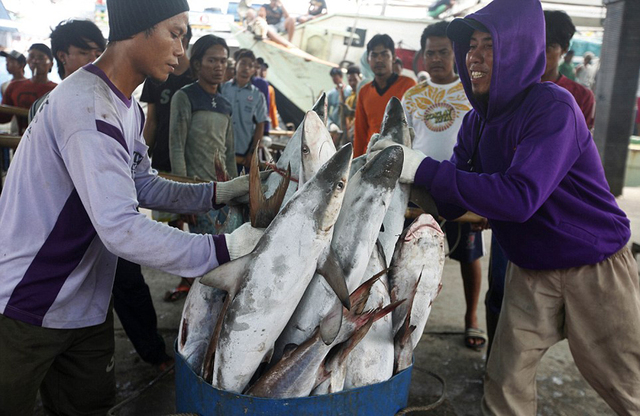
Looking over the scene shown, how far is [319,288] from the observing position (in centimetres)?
148

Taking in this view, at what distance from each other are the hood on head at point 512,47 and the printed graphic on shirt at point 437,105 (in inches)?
60.5

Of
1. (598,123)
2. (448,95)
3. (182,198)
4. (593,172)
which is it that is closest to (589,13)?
(598,123)

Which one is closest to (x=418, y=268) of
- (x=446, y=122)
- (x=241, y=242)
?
(x=241, y=242)

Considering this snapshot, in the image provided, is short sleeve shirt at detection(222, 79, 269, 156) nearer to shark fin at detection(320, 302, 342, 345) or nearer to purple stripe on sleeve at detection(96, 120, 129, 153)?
purple stripe on sleeve at detection(96, 120, 129, 153)

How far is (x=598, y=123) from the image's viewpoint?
26.9 feet

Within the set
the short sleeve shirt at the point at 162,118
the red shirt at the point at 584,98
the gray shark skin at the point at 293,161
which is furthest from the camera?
the short sleeve shirt at the point at 162,118

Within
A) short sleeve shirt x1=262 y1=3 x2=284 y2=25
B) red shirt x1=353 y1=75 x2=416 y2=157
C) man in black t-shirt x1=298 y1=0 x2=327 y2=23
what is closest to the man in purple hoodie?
red shirt x1=353 y1=75 x2=416 y2=157

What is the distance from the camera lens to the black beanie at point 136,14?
1.48 m

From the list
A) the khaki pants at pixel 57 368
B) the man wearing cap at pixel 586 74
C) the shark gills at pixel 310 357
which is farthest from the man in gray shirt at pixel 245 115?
the man wearing cap at pixel 586 74

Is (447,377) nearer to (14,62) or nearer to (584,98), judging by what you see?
(584,98)

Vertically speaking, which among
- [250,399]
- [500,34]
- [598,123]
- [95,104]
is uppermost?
[500,34]

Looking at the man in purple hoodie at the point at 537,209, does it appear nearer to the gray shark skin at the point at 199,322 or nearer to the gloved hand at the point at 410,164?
the gloved hand at the point at 410,164

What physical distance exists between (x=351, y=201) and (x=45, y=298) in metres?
0.98

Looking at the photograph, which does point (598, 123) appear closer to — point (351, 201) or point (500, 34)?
point (500, 34)
